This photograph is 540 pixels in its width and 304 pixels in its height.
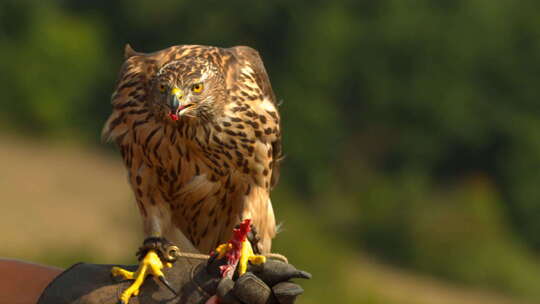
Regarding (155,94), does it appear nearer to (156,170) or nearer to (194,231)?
(156,170)

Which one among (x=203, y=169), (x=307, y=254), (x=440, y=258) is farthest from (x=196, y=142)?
(x=440, y=258)

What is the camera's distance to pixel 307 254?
544 inches

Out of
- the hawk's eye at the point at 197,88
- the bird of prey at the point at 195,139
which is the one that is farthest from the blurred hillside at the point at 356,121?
the hawk's eye at the point at 197,88

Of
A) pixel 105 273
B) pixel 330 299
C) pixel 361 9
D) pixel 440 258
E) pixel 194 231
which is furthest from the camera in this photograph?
pixel 361 9

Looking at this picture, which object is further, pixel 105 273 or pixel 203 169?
pixel 203 169

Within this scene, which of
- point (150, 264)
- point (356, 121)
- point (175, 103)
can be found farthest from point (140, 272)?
point (356, 121)

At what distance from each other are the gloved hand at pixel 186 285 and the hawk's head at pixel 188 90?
21.8 inches

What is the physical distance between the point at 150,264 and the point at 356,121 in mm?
15799

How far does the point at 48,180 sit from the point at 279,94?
5029mm

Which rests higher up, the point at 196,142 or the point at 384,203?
the point at 196,142

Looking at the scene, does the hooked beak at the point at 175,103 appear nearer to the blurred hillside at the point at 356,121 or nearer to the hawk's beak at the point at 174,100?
the hawk's beak at the point at 174,100

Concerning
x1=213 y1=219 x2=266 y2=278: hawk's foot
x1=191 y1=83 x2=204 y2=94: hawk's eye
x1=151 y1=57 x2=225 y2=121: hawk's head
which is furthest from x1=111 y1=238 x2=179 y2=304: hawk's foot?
x1=191 y1=83 x2=204 y2=94: hawk's eye

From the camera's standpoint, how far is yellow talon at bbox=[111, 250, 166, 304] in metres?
3.78

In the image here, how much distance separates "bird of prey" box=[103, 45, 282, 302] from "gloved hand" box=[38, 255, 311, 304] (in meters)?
0.07
